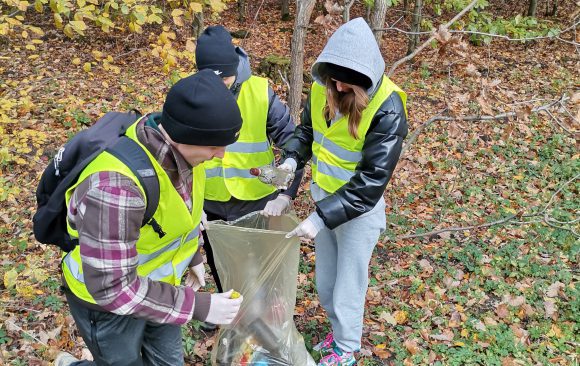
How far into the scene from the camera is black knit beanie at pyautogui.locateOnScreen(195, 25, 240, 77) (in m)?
2.32

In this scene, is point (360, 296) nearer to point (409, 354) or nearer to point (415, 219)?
point (409, 354)

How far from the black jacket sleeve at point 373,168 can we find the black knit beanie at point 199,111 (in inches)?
32.2

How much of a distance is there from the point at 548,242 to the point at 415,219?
1188 millimetres

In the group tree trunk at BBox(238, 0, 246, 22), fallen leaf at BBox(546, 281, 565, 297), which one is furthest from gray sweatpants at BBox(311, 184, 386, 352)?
tree trunk at BBox(238, 0, 246, 22)

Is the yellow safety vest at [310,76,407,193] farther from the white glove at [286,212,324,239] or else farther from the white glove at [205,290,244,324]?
the white glove at [205,290,244,324]

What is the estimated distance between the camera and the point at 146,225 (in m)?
1.58

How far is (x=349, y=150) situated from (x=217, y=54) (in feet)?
2.72

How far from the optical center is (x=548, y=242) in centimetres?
418

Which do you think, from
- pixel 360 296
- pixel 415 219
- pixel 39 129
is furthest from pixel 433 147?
pixel 39 129

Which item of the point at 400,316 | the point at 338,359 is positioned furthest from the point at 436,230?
the point at 338,359

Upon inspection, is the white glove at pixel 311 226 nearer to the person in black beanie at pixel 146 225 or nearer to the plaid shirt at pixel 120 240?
the person in black beanie at pixel 146 225

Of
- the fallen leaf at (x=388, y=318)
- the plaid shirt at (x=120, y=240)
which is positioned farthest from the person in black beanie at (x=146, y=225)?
the fallen leaf at (x=388, y=318)

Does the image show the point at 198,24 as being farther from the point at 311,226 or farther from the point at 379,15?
the point at 311,226

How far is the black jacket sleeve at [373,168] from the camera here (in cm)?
209
